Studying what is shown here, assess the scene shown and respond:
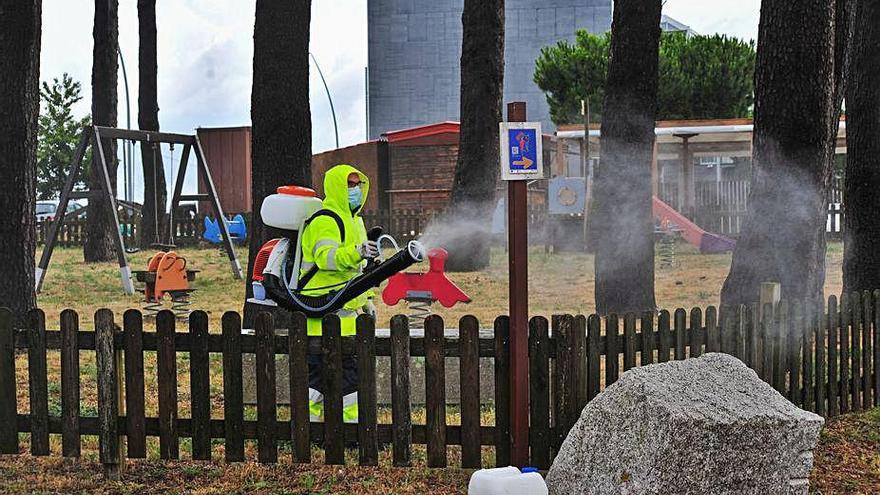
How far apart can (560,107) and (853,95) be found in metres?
31.9

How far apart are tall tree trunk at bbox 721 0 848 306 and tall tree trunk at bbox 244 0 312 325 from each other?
4.26 metres

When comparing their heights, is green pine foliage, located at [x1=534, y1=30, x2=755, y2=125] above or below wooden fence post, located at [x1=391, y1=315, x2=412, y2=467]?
above

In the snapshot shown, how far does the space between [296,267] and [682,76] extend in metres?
37.0

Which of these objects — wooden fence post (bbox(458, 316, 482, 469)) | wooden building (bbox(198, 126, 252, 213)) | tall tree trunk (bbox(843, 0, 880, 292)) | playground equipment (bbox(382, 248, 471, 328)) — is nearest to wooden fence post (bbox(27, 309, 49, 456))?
wooden fence post (bbox(458, 316, 482, 469))

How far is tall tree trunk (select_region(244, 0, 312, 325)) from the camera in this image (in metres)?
11.1

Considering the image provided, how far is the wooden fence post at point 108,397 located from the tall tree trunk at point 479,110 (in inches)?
481

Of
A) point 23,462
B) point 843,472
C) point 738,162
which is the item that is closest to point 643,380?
point 843,472

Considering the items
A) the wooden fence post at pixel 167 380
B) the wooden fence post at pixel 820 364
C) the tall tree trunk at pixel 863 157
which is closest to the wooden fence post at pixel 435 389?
the wooden fence post at pixel 167 380

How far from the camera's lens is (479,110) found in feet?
60.0

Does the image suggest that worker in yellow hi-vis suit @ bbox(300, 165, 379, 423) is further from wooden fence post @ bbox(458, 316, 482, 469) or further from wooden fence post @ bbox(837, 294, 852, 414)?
wooden fence post @ bbox(837, 294, 852, 414)

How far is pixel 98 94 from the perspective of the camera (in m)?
24.2

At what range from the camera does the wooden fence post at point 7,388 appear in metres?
6.63

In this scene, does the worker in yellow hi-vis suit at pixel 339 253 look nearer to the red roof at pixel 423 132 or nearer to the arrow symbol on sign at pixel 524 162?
the arrow symbol on sign at pixel 524 162

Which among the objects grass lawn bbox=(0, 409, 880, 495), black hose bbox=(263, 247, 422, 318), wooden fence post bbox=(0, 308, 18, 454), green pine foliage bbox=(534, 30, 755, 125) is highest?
green pine foliage bbox=(534, 30, 755, 125)
